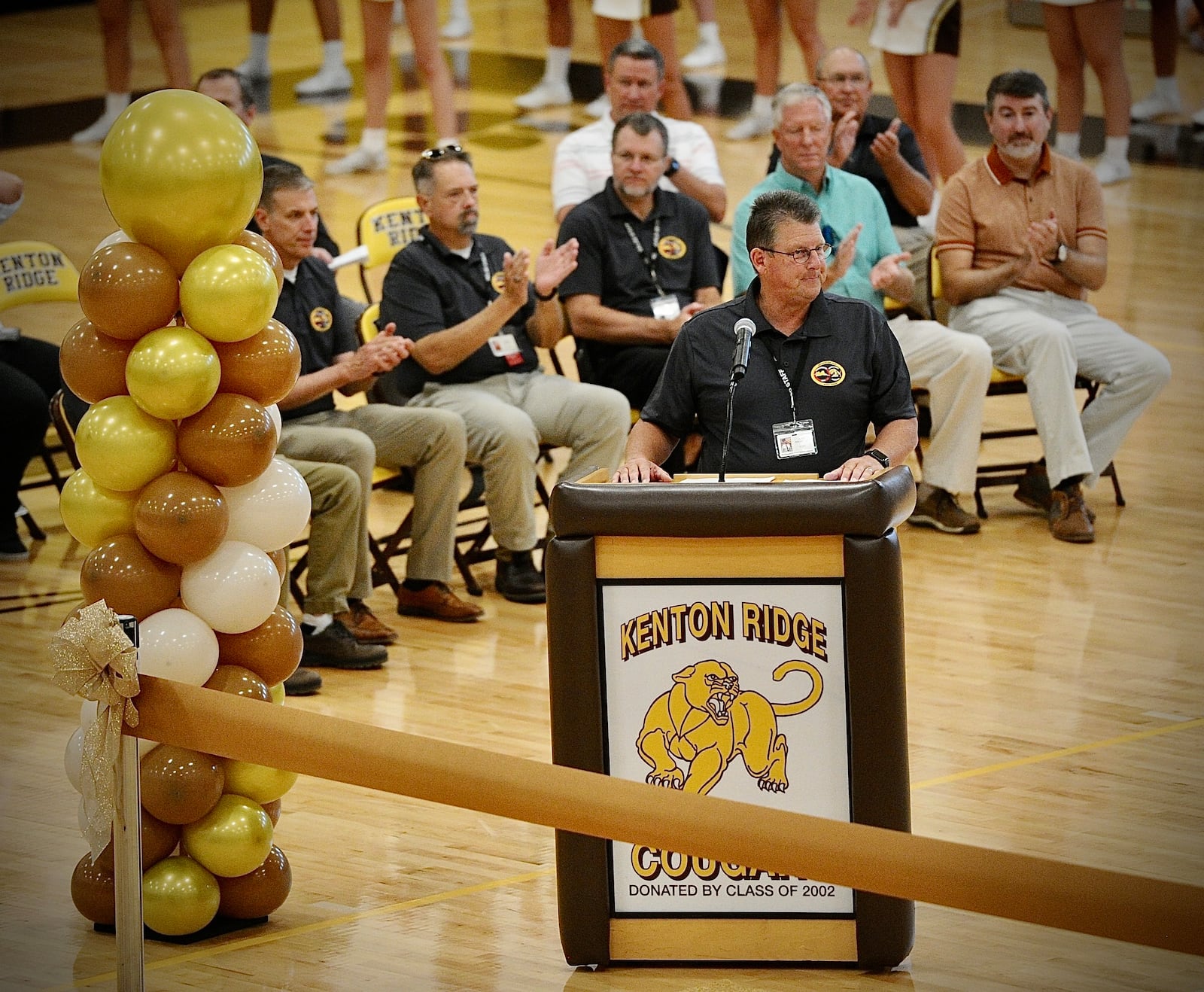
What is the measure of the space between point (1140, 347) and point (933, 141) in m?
2.89

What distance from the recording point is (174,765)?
3586 mm

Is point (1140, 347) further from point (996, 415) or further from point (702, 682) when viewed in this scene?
point (702, 682)

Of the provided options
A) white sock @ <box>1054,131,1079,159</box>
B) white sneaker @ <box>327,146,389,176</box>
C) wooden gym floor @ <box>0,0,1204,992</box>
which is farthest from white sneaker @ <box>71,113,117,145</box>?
white sock @ <box>1054,131,1079,159</box>

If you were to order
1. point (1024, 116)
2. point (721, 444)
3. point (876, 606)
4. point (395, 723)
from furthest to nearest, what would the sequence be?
point (1024, 116)
point (395, 723)
point (721, 444)
point (876, 606)

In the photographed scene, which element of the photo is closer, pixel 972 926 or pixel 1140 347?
pixel 972 926

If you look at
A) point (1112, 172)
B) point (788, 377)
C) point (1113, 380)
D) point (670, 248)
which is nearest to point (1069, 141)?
point (1112, 172)

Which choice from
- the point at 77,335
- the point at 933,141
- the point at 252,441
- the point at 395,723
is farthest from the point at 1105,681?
the point at 933,141

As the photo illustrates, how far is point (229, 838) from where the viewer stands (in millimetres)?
3635

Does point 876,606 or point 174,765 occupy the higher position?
point 876,606

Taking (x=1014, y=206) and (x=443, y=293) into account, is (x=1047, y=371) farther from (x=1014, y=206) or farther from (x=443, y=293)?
(x=443, y=293)

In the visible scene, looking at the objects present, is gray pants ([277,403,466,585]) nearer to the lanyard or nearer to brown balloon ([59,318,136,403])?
the lanyard

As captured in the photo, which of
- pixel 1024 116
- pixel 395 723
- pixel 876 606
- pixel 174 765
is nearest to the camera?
pixel 876 606

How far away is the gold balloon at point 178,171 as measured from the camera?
11.2ft

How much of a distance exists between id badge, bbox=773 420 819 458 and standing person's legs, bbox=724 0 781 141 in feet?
23.3
